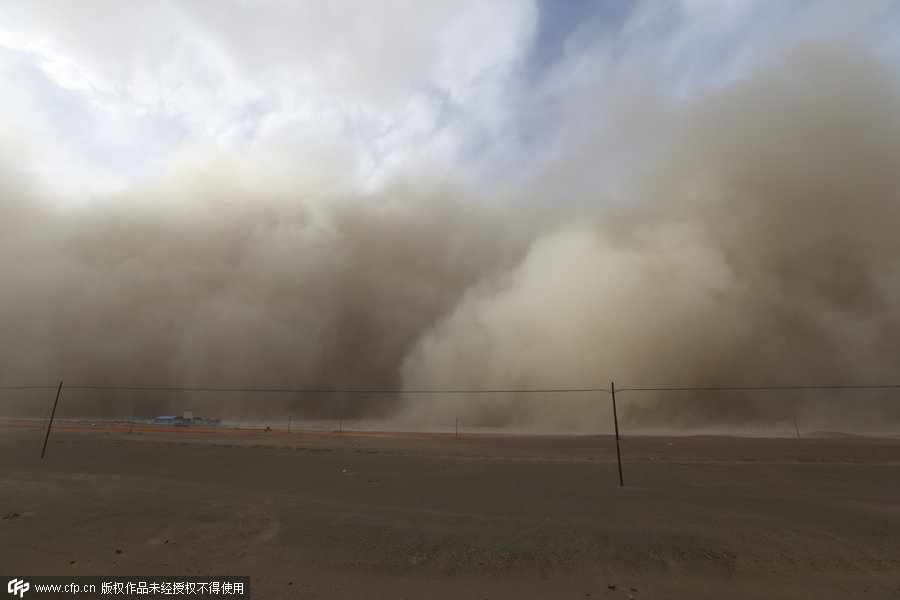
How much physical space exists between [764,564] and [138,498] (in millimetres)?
13212

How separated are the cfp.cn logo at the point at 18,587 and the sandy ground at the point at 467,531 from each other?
0.39m

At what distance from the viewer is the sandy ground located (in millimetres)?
6090

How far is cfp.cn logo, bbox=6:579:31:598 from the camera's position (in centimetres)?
549

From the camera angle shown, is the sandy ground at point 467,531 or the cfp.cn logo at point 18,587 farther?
the sandy ground at point 467,531

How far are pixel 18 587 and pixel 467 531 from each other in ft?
21.1

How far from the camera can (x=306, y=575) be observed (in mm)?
6184

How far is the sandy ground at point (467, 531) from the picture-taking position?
6.09m

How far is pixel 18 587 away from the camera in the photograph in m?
5.65

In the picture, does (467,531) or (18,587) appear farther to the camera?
(467,531)

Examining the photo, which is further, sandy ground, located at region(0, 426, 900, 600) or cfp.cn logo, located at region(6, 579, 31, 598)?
Result: sandy ground, located at region(0, 426, 900, 600)

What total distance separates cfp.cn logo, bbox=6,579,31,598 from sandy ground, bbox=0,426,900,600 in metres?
0.39

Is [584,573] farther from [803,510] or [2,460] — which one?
[2,460]

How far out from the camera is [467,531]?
323 inches

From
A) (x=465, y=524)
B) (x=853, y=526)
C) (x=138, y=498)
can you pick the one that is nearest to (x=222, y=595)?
(x=465, y=524)
